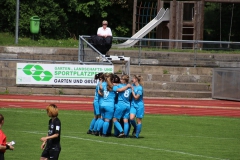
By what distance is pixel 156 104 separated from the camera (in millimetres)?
28609

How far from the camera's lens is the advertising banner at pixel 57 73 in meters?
30.0

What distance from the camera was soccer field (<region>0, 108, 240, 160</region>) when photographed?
52.0 ft

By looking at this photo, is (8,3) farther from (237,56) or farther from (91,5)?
(237,56)

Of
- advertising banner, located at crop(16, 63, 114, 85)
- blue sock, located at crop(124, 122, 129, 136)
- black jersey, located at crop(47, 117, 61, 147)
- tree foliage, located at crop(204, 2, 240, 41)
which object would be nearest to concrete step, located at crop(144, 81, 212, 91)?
advertising banner, located at crop(16, 63, 114, 85)

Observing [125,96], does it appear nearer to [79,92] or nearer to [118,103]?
[118,103]

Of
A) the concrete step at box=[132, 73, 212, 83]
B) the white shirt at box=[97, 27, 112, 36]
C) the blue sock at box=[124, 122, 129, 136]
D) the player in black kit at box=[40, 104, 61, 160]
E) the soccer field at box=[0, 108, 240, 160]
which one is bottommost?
the soccer field at box=[0, 108, 240, 160]

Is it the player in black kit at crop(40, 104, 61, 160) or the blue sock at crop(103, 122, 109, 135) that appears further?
the blue sock at crop(103, 122, 109, 135)

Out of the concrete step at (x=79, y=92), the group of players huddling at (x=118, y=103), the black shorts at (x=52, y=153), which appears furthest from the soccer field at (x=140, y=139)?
the concrete step at (x=79, y=92)

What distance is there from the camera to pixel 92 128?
19.2 metres

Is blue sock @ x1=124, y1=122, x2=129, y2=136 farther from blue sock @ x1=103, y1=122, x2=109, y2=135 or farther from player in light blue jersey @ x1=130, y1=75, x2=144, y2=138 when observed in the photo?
blue sock @ x1=103, y1=122, x2=109, y2=135

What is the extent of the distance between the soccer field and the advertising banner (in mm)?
5446

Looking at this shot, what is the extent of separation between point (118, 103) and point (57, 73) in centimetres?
1213

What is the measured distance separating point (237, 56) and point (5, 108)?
14.6 m

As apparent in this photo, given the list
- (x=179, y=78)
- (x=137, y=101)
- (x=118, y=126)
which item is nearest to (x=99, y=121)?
(x=118, y=126)
